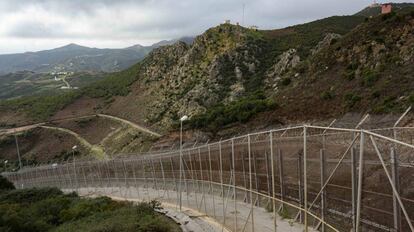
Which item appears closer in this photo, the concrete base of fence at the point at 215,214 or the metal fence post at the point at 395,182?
the metal fence post at the point at 395,182

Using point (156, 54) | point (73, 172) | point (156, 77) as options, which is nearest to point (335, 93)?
point (73, 172)

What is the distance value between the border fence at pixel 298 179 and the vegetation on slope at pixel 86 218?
10.5 feet

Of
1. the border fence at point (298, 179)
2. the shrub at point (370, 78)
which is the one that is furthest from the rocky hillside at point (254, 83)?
the border fence at point (298, 179)

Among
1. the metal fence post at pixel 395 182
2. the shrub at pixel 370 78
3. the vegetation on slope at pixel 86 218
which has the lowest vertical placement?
the vegetation on slope at pixel 86 218

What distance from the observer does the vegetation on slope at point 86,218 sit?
24.3 metres

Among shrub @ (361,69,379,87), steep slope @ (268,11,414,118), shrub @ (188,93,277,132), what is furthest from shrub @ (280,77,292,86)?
shrub @ (361,69,379,87)

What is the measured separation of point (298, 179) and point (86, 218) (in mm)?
15848

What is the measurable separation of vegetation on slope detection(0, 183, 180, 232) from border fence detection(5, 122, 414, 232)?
10.5ft

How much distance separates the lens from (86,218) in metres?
32.3

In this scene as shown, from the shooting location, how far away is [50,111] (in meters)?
131

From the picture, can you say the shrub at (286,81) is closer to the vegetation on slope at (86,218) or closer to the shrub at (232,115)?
the shrub at (232,115)

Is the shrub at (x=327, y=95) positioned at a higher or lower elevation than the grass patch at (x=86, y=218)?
higher

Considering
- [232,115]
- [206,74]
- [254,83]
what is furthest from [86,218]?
[206,74]

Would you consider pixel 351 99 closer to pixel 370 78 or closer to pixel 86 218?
pixel 370 78
